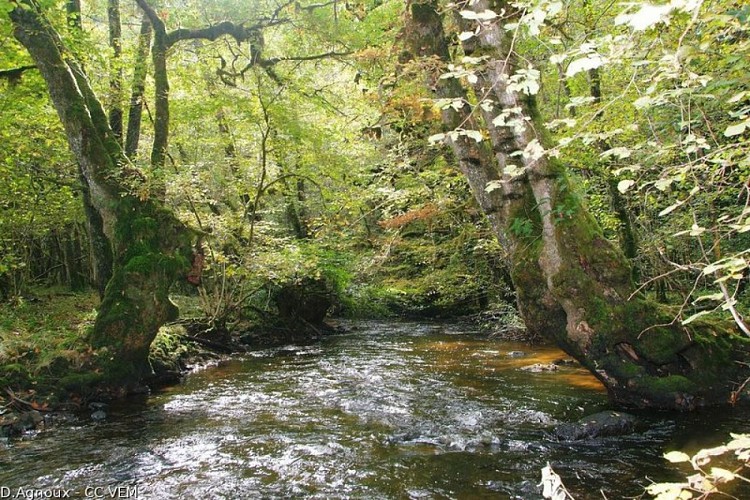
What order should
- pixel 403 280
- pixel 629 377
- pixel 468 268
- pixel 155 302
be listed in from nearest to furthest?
Answer: pixel 629 377
pixel 155 302
pixel 468 268
pixel 403 280

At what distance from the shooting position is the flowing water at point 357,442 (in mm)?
5223

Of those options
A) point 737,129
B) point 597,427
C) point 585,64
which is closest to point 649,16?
point 585,64

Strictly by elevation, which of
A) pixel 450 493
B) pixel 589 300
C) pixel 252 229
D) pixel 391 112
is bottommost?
pixel 450 493

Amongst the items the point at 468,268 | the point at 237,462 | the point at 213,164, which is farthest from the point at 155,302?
the point at 468,268

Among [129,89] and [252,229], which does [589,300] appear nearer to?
[252,229]

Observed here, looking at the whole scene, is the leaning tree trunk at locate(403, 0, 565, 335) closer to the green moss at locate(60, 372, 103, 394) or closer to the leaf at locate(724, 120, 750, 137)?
the leaf at locate(724, 120, 750, 137)

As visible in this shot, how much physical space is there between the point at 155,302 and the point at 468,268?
10.7m

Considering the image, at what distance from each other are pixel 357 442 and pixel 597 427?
118 inches

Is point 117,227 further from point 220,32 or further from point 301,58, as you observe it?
point 301,58

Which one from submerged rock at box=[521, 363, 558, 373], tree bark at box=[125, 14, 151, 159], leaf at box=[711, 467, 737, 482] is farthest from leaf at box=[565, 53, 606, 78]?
tree bark at box=[125, 14, 151, 159]

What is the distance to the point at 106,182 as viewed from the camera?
31.7 ft

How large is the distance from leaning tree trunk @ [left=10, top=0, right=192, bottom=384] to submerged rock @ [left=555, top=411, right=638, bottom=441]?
7058mm

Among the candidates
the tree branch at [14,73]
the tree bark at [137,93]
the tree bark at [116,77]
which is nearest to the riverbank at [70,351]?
the tree bark at [137,93]

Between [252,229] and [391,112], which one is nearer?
[391,112]
